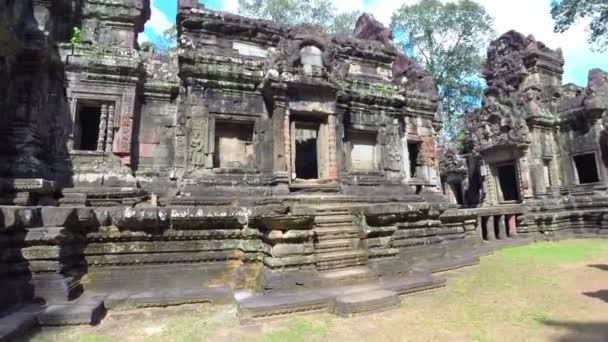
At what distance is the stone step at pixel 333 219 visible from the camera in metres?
6.58

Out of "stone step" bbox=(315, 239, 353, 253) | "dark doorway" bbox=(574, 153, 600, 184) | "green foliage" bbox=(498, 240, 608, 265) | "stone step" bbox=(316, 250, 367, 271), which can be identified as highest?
"dark doorway" bbox=(574, 153, 600, 184)

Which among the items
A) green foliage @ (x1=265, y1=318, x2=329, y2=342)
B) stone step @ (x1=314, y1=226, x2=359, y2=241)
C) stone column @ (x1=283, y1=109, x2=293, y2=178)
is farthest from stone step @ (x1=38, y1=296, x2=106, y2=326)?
stone column @ (x1=283, y1=109, x2=293, y2=178)

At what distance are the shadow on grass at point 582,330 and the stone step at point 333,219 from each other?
3425mm

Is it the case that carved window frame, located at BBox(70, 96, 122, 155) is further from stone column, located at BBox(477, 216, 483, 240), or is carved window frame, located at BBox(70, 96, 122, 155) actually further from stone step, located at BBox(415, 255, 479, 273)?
stone column, located at BBox(477, 216, 483, 240)

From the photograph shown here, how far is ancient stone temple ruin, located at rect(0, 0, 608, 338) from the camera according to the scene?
4945mm

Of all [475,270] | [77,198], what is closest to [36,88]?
[77,198]

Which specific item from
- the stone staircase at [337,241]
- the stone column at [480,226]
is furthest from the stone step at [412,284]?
the stone column at [480,226]

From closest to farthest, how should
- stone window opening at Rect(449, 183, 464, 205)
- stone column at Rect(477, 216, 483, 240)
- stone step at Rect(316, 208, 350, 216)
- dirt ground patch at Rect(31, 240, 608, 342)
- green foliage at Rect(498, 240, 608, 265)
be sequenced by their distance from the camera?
dirt ground patch at Rect(31, 240, 608, 342) → stone step at Rect(316, 208, 350, 216) → green foliage at Rect(498, 240, 608, 265) → stone column at Rect(477, 216, 483, 240) → stone window opening at Rect(449, 183, 464, 205)

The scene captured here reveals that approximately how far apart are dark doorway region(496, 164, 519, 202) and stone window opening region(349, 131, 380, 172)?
29.3 ft

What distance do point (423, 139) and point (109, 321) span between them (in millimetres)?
9956

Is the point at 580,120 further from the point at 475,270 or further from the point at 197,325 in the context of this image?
the point at 197,325

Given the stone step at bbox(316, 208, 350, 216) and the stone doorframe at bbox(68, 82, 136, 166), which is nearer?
the stone step at bbox(316, 208, 350, 216)

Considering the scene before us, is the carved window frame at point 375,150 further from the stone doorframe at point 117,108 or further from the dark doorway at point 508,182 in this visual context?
the dark doorway at point 508,182

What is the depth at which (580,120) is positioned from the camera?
14258mm
